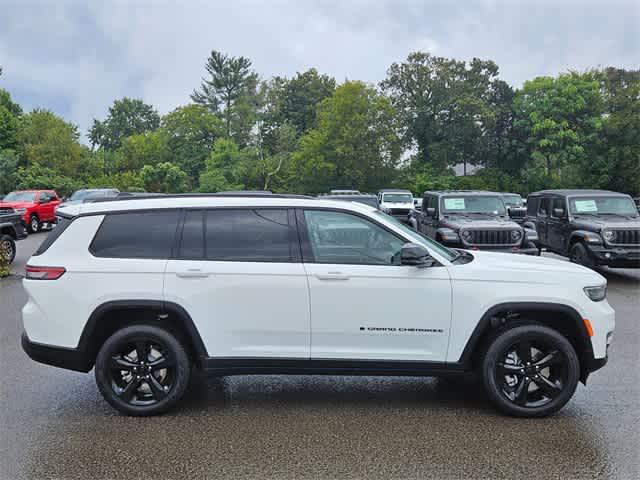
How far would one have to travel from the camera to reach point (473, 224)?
11844 mm

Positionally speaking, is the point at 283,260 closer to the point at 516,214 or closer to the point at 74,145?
the point at 516,214

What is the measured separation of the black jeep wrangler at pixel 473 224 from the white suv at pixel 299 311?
6.91 m

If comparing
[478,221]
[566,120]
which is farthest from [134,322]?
[566,120]

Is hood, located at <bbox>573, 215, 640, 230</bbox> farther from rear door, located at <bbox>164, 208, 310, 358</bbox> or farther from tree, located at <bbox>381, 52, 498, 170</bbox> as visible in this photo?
tree, located at <bbox>381, 52, 498, 170</bbox>

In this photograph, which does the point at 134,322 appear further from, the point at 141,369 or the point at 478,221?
the point at 478,221

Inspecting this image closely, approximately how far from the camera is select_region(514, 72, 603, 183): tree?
2024 inches

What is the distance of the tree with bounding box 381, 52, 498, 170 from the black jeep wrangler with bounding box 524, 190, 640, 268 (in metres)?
51.5

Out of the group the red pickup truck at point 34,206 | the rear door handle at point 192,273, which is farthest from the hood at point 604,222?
the red pickup truck at point 34,206

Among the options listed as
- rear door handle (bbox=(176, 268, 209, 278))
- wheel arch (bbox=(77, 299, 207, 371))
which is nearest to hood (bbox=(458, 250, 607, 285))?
rear door handle (bbox=(176, 268, 209, 278))

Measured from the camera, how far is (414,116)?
65750mm

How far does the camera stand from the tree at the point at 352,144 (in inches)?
2230

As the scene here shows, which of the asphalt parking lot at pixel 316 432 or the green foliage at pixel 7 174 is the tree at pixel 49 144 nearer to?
the green foliage at pixel 7 174

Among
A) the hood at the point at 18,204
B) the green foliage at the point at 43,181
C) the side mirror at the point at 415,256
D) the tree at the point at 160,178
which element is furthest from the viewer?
the tree at the point at 160,178

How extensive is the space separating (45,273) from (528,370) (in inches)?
160
